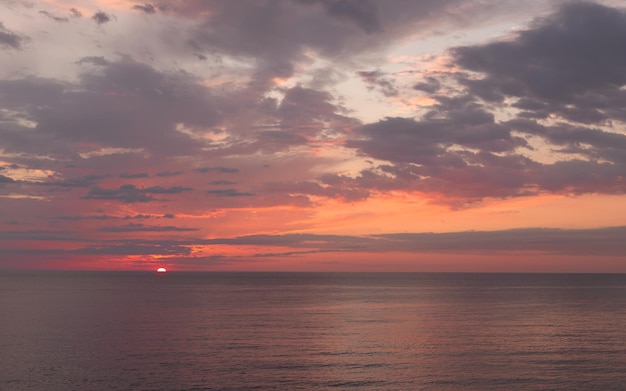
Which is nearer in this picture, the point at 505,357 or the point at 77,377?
the point at 77,377

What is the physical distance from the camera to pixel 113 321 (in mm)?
98812

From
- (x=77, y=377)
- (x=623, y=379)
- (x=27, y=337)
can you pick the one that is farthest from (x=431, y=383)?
(x=27, y=337)

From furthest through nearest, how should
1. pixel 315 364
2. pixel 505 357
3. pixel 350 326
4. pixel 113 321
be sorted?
pixel 113 321 → pixel 350 326 → pixel 505 357 → pixel 315 364

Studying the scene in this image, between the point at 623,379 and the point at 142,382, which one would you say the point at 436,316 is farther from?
the point at 142,382

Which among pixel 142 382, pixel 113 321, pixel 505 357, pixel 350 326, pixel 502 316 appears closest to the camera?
pixel 142 382

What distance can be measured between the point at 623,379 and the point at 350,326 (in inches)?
1721

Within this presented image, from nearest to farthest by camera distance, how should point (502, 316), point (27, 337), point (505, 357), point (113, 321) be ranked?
point (505, 357) < point (27, 337) < point (113, 321) < point (502, 316)

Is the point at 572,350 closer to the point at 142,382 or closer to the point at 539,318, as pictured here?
the point at 539,318

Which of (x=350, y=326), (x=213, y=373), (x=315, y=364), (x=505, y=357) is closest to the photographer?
(x=213, y=373)

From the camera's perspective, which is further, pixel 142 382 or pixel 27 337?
pixel 27 337

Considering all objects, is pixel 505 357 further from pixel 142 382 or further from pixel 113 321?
pixel 113 321

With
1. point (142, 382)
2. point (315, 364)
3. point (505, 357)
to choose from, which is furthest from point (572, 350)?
point (142, 382)

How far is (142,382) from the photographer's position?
2056 inches

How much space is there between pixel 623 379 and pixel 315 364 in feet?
92.3
